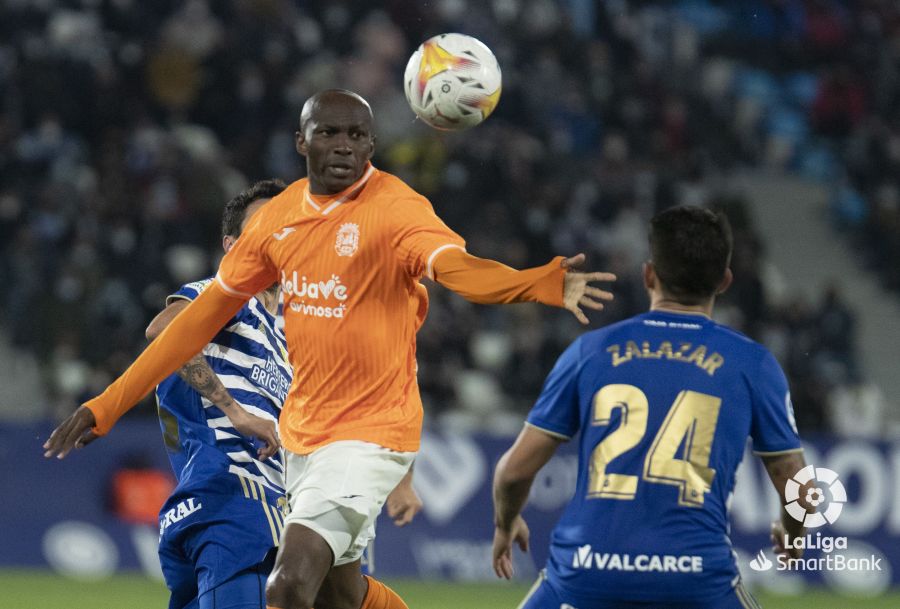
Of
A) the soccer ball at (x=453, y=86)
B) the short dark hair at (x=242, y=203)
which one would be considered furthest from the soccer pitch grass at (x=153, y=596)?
the soccer ball at (x=453, y=86)

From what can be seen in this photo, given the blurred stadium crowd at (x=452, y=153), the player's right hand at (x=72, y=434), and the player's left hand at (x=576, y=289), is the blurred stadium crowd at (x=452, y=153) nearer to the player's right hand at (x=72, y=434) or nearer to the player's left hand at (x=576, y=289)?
the player's right hand at (x=72, y=434)

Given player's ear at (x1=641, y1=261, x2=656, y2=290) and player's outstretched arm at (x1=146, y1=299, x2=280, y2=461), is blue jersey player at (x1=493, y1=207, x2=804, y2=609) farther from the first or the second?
player's outstretched arm at (x1=146, y1=299, x2=280, y2=461)

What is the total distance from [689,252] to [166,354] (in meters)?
2.39

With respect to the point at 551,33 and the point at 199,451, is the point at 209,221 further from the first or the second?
the point at 199,451

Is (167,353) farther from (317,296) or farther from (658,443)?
(658,443)

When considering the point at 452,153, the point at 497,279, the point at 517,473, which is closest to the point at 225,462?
the point at 497,279

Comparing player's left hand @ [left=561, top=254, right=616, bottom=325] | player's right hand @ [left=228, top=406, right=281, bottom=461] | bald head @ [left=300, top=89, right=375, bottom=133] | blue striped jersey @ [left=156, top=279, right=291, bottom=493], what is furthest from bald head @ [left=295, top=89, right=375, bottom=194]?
player's left hand @ [left=561, top=254, right=616, bottom=325]

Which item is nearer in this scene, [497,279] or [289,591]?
[497,279]

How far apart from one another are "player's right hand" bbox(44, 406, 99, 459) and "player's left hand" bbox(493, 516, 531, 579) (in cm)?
178

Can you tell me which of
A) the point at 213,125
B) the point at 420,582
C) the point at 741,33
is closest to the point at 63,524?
the point at 420,582

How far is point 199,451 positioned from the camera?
6.26 meters

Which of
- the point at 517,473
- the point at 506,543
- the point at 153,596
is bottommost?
the point at 153,596

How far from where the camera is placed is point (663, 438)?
4.46 meters

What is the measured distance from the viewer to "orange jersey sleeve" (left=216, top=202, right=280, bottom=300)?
6.06 metres
